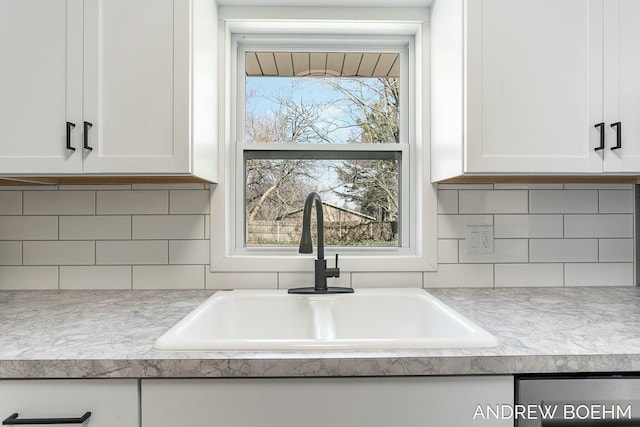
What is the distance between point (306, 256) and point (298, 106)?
683 millimetres

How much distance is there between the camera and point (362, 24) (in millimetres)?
1609

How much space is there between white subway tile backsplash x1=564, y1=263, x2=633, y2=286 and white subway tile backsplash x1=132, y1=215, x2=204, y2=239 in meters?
1.53

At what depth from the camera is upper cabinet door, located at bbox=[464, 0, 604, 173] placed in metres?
1.22

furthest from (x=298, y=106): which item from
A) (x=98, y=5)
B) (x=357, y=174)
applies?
(x=98, y=5)

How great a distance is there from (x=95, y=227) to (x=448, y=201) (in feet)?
4.72

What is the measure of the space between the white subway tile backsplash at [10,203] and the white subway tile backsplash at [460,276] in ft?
5.46

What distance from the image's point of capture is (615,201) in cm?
161

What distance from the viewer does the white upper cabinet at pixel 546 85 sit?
1226 mm

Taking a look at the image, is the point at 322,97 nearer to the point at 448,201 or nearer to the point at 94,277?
the point at 448,201

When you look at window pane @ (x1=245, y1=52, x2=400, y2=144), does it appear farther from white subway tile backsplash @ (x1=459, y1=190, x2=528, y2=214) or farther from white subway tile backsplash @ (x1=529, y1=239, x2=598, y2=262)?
white subway tile backsplash @ (x1=529, y1=239, x2=598, y2=262)

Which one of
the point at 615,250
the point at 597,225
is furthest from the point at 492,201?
the point at 615,250

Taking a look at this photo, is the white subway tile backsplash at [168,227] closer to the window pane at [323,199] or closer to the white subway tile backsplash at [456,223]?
the window pane at [323,199]

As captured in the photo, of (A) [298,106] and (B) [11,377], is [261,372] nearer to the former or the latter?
(B) [11,377]

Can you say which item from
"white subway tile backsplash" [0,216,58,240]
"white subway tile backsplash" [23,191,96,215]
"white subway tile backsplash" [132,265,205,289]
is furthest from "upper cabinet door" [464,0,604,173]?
"white subway tile backsplash" [0,216,58,240]
